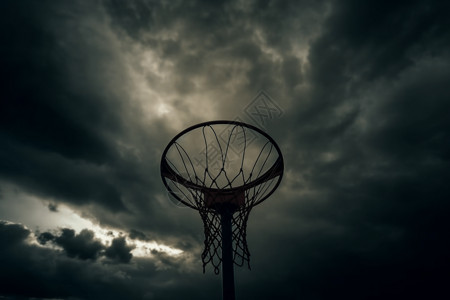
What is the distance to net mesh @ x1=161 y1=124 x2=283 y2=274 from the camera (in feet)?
18.9

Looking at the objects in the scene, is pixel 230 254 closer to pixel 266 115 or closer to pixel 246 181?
pixel 246 181

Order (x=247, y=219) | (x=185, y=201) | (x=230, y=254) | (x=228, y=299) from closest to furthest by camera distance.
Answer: (x=228, y=299), (x=230, y=254), (x=247, y=219), (x=185, y=201)

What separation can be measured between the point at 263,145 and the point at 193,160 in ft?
5.58

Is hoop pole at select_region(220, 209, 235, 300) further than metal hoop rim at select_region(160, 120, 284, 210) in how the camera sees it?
No

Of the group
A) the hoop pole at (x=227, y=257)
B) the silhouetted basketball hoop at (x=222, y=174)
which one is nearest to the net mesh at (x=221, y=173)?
the silhouetted basketball hoop at (x=222, y=174)

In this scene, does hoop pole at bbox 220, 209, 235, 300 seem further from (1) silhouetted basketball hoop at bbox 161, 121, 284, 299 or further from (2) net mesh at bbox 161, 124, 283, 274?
(2) net mesh at bbox 161, 124, 283, 274

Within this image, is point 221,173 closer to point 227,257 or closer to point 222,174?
point 222,174

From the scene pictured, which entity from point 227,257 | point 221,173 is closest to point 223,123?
point 221,173

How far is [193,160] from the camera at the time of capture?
5.91m

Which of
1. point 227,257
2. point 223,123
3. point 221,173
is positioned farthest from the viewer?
point 221,173

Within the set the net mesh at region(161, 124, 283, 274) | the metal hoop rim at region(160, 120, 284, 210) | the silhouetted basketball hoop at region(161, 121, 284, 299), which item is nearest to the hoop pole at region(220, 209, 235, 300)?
the silhouetted basketball hoop at region(161, 121, 284, 299)

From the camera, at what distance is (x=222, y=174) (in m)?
5.97

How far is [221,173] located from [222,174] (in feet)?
0.35

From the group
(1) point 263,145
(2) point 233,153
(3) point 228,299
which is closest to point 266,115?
(1) point 263,145
